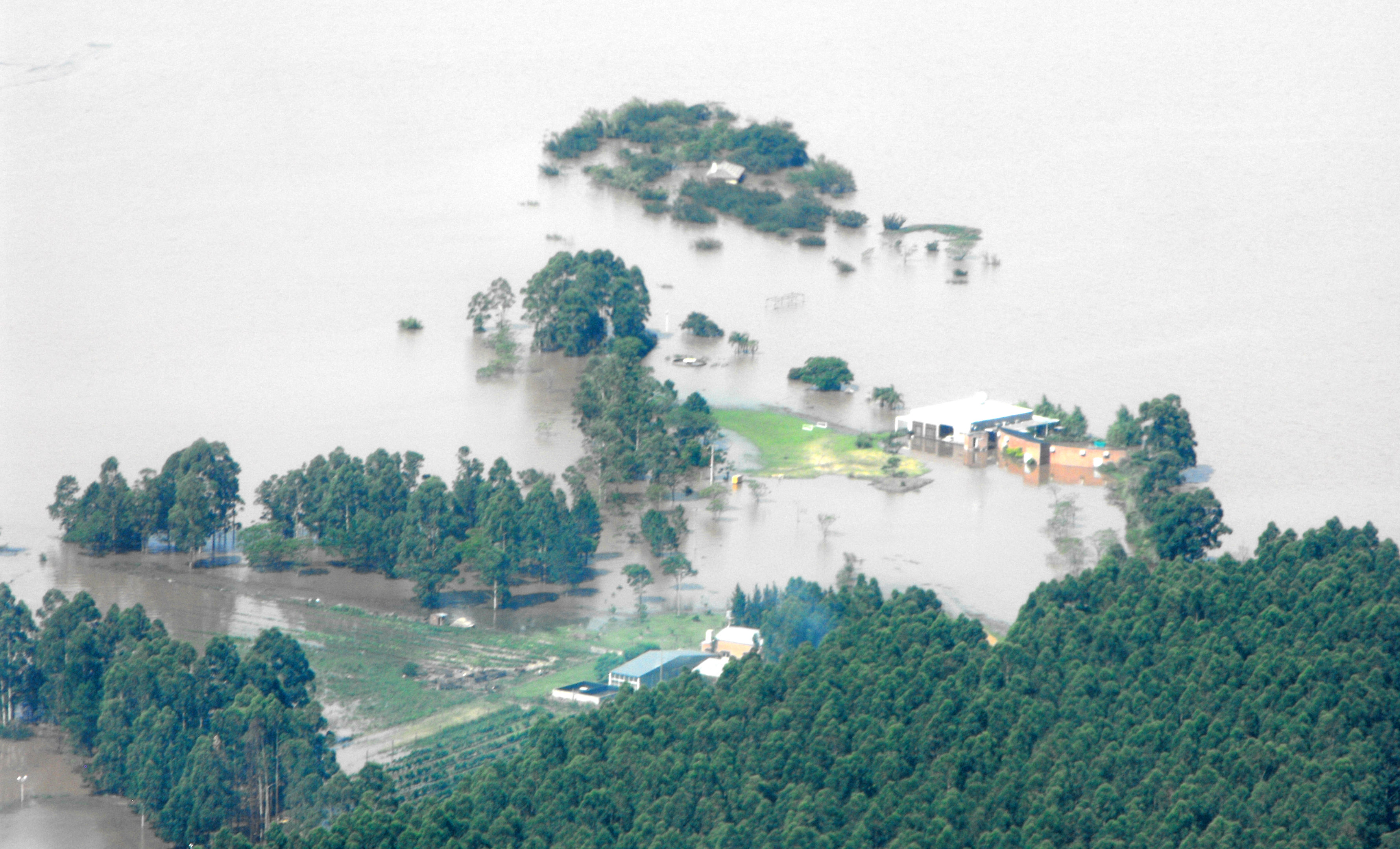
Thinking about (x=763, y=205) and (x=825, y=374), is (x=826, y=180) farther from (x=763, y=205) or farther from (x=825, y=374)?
(x=825, y=374)

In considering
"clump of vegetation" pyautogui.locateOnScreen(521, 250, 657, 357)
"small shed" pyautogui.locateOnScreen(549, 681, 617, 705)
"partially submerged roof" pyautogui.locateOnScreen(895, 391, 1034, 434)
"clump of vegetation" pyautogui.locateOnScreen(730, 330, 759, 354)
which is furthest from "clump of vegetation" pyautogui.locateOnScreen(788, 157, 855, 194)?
"small shed" pyautogui.locateOnScreen(549, 681, 617, 705)

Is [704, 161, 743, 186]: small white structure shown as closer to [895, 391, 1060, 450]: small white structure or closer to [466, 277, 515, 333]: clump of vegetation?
[466, 277, 515, 333]: clump of vegetation

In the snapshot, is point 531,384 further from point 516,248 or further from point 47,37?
point 47,37

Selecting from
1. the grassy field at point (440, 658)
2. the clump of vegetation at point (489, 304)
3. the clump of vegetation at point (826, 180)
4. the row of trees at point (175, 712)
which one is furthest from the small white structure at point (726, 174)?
the row of trees at point (175, 712)

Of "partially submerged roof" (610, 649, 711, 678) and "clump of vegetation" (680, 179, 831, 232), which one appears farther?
"clump of vegetation" (680, 179, 831, 232)

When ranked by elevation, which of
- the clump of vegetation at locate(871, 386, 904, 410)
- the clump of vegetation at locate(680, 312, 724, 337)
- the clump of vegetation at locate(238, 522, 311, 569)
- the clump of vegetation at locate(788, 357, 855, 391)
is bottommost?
the clump of vegetation at locate(238, 522, 311, 569)

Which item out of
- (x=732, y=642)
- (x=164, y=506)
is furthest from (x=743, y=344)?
(x=732, y=642)

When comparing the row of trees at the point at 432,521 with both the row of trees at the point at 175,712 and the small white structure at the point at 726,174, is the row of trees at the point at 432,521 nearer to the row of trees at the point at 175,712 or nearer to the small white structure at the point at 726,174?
the row of trees at the point at 175,712
